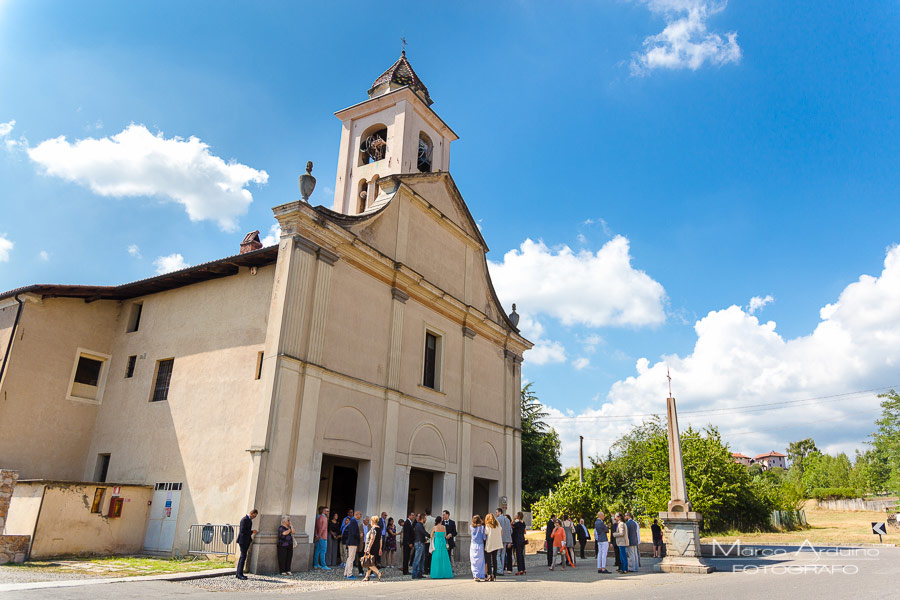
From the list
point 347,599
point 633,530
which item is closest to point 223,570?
point 347,599

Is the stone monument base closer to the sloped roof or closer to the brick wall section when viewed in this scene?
the sloped roof

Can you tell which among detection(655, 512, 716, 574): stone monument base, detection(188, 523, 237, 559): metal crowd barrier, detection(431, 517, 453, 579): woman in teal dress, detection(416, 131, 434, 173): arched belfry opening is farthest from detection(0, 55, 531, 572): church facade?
detection(655, 512, 716, 574): stone monument base

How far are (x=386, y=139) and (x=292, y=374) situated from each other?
12.6 meters

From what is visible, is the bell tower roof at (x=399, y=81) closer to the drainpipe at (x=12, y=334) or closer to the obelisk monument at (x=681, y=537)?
the drainpipe at (x=12, y=334)

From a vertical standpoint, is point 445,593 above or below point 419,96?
below

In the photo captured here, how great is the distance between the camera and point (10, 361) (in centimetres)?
1752

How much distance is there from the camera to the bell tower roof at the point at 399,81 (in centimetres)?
2442

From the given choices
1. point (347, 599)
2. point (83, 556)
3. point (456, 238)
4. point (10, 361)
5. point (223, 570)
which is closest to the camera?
point (347, 599)

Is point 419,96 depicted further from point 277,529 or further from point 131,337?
point 277,529

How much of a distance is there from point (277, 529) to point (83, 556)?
5216 millimetres

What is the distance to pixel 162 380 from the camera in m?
17.7

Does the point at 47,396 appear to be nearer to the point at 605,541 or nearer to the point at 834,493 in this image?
the point at 605,541

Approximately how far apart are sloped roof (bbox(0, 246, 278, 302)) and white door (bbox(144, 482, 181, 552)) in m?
6.04

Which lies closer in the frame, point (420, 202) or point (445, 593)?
→ point (445, 593)
